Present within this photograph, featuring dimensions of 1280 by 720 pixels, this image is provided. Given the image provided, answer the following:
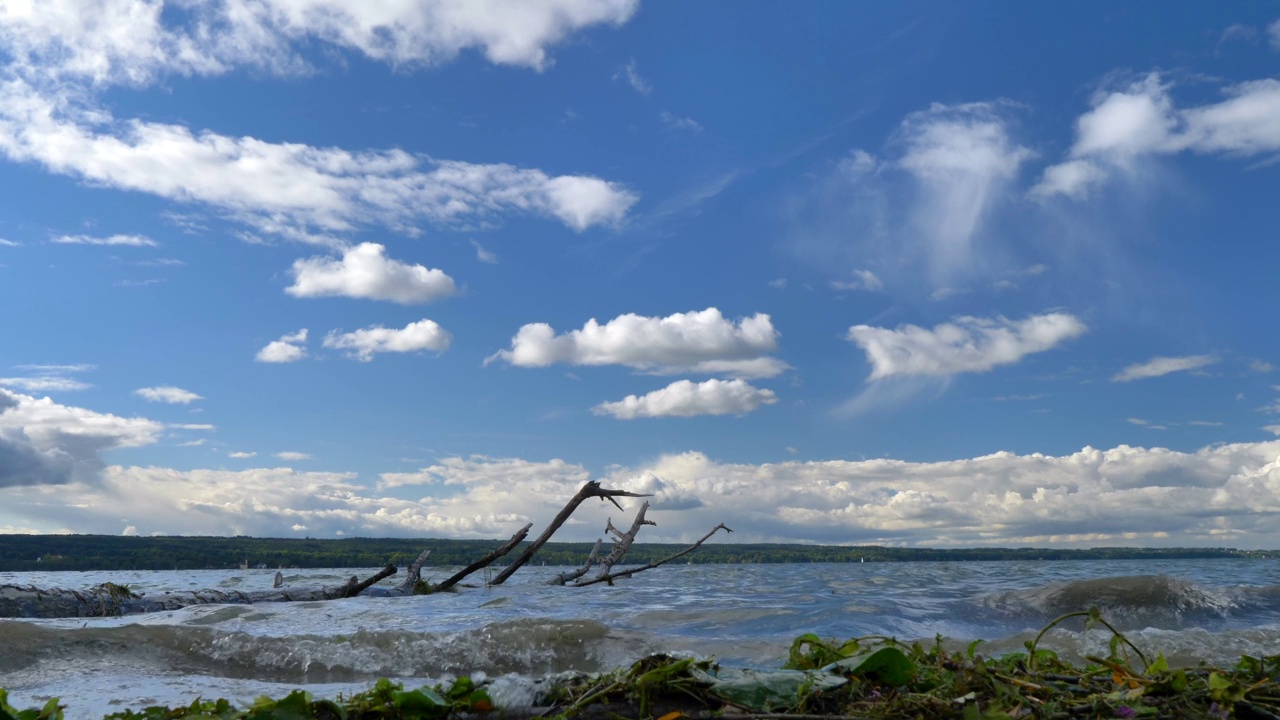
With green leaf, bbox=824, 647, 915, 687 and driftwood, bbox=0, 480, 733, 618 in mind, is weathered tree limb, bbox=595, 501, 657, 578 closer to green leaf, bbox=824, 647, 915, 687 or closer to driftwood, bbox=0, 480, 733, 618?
driftwood, bbox=0, 480, 733, 618

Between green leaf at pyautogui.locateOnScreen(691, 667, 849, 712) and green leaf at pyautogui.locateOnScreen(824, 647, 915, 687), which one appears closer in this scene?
green leaf at pyautogui.locateOnScreen(691, 667, 849, 712)

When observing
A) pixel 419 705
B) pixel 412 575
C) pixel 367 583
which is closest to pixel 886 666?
pixel 419 705

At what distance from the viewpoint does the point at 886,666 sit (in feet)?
10.5

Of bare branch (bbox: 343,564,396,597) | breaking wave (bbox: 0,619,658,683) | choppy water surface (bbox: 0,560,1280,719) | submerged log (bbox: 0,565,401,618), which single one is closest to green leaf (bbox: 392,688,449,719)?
choppy water surface (bbox: 0,560,1280,719)

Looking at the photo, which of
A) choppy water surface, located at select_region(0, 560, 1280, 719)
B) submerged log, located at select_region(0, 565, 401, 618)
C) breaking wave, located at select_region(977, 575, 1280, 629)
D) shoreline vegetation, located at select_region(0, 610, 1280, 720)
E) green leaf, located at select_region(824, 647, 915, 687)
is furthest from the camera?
breaking wave, located at select_region(977, 575, 1280, 629)

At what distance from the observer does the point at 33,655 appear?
8.02 m

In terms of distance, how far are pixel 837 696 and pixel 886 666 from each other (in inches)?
10.6

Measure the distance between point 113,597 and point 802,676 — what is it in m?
14.4

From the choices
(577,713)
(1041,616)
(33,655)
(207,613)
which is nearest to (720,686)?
(577,713)

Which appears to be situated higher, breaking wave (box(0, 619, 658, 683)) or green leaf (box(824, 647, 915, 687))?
green leaf (box(824, 647, 915, 687))

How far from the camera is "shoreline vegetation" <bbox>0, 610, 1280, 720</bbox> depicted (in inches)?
115

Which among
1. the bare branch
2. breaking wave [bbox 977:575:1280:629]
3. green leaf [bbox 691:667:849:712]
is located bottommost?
breaking wave [bbox 977:575:1280:629]

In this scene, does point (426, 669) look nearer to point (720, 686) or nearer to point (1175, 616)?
point (720, 686)

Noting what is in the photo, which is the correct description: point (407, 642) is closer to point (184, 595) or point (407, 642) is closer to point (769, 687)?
point (769, 687)
